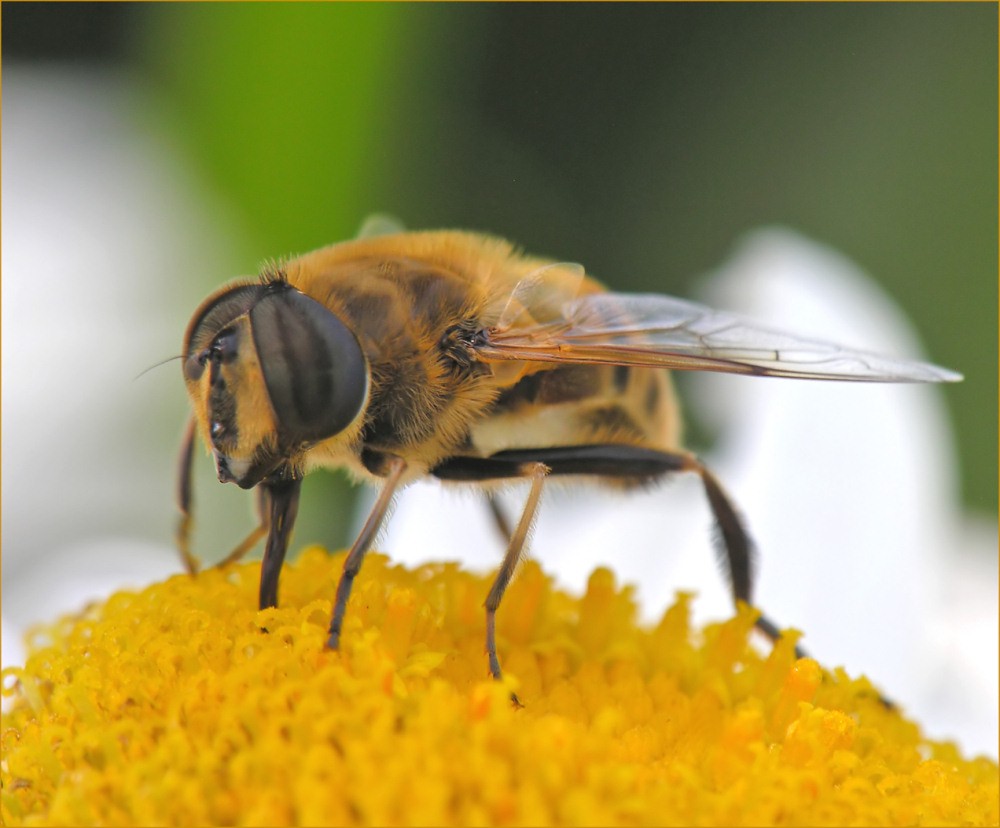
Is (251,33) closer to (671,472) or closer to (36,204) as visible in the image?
(36,204)

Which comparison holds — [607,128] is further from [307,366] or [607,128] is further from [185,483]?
[307,366]

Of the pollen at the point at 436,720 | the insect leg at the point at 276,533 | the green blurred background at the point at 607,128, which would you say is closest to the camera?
the pollen at the point at 436,720

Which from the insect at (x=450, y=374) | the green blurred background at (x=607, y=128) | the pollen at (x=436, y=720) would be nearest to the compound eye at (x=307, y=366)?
the insect at (x=450, y=374)

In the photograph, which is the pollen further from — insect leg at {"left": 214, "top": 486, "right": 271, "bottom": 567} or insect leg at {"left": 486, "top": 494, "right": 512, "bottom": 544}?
insect leg at {"left": 486, "top": 494, "right": 512, "bottom": 544}

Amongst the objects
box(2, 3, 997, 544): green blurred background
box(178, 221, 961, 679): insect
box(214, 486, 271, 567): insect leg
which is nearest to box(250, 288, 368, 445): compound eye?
box(178, 221, 961, 679): insect

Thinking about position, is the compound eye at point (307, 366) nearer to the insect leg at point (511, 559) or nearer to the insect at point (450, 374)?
the insect at point (450, 374)

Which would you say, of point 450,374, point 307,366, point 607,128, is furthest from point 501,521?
point 607,128
